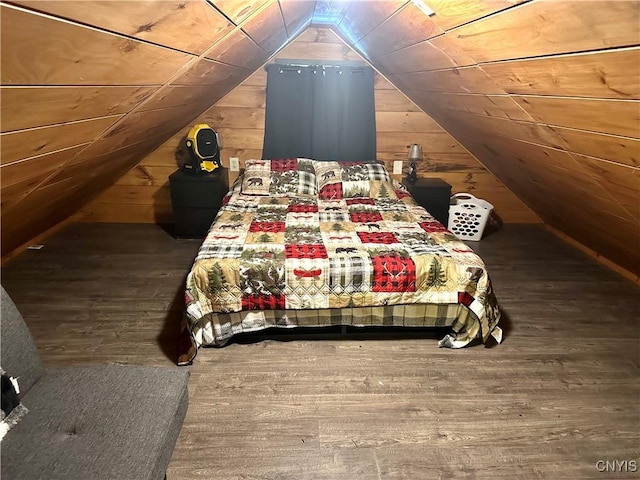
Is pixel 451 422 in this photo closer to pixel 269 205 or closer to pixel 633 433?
pixel 633 433

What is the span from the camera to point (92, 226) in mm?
3838

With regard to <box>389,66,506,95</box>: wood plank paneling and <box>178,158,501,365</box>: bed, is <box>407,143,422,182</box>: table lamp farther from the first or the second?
<box>178,158,501,365</box>: bed

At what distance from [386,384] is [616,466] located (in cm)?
96

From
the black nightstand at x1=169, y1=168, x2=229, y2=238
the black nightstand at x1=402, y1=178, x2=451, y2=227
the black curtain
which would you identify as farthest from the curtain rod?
the black nightstand at x1=402, y1=178, x2=451, y2=227

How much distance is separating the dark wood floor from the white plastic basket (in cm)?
72

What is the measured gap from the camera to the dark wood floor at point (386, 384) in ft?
5.26

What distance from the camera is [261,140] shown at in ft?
12.4

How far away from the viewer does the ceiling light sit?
4.76 ft

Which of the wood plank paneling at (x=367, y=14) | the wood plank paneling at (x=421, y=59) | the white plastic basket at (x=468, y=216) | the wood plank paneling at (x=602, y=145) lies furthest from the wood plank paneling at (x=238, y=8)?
the white plastic basket at (x=468, y=216)

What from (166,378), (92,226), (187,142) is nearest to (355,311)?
(166,378)

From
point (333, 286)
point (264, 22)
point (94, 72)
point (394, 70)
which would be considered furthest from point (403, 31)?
point (94, 72)

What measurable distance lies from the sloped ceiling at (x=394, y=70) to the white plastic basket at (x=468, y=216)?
26.6 inches

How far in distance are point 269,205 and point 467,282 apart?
5.10 ft

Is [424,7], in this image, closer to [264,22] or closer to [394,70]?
[264,22]
